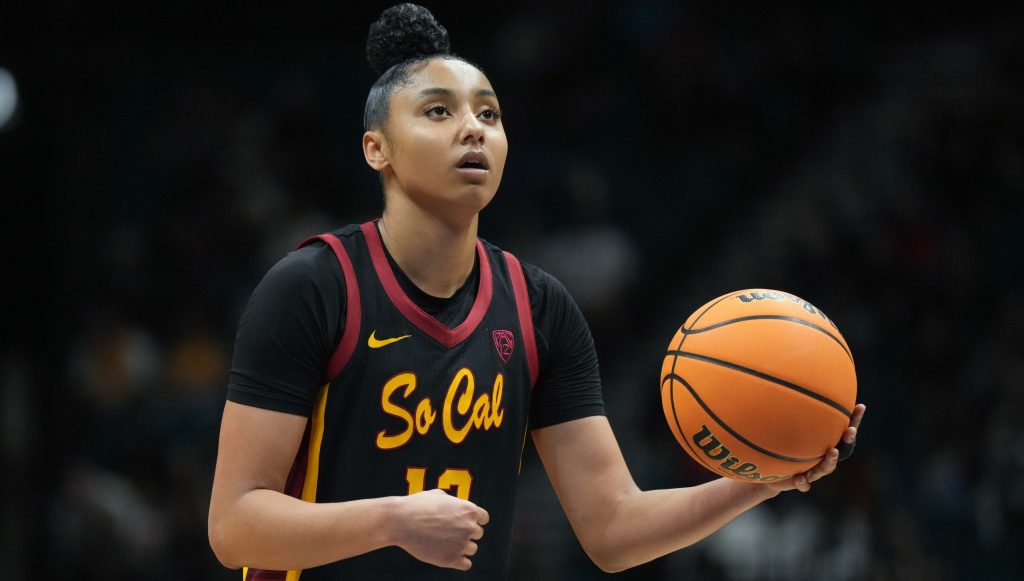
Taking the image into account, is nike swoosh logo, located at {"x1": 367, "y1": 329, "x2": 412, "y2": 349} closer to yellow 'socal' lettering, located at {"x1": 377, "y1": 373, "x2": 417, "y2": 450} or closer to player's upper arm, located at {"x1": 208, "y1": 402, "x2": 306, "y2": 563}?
yellow 'socal' lettering, located at {"x1": 377, "y1": 373, "x2": 417, "y2": 450}

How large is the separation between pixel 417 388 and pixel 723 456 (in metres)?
0.73

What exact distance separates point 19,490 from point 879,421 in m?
7.46

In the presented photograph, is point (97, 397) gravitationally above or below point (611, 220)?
below

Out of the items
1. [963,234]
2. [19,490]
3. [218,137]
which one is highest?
[218,137]

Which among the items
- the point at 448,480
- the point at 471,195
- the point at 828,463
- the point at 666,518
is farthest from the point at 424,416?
the point at 828,463

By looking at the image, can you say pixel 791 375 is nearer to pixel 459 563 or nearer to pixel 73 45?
pixel 459 563

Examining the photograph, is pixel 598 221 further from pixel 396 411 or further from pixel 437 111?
pixel 396 411

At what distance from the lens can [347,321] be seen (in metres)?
2.94

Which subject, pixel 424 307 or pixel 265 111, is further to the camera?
pixel 265 111

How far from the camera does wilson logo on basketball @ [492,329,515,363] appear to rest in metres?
3.16

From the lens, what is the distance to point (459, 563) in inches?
101

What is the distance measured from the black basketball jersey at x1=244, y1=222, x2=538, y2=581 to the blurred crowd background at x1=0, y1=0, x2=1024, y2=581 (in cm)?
363

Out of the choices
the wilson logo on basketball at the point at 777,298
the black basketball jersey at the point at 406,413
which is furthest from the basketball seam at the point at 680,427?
the black basketball jersey at the point at 406,413

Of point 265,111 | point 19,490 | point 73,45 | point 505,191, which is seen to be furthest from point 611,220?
point 19,490
